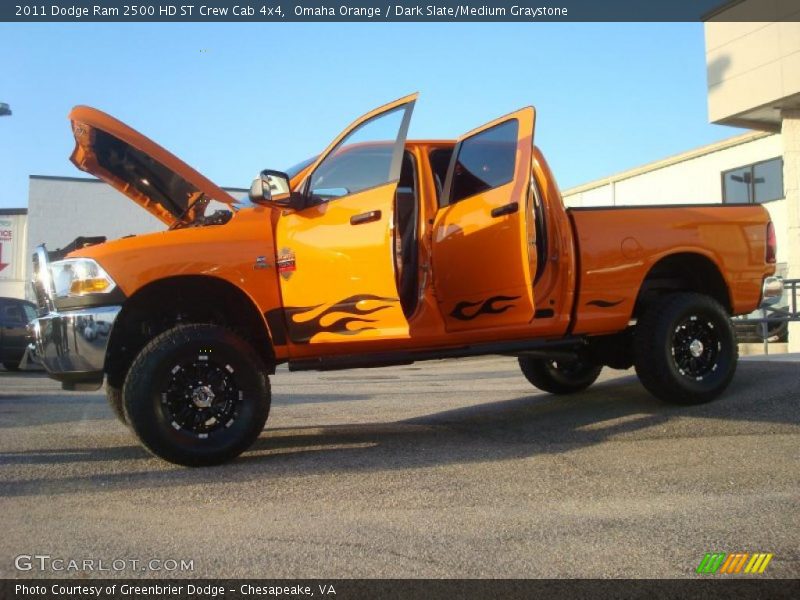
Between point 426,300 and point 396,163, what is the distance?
0.98 metres

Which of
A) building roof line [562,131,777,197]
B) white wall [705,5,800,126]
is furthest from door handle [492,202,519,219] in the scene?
building roof line [562,131,777,197]

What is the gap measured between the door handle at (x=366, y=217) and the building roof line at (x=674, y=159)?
1867cm

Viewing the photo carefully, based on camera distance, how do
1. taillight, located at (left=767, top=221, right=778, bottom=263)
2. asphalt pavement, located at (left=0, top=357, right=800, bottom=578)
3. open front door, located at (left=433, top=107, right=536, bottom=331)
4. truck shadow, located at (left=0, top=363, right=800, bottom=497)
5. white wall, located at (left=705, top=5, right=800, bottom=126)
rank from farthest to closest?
white wall, located at (left=705, top=5, right=800, bottom=126) → taillight, located at (left=767, top=221, right=778, bottom=263) → open front door, located at (left=433, top=107, right=536, bottom=331) → truck shadow, located at (left=0, top=363, right=800, bottom=497) → asphalt pavement, located at (left=0, top=357, right=800, bottom=578)

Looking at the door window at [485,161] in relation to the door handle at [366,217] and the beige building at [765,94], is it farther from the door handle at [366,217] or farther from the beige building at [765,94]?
the beige building at [765,94]

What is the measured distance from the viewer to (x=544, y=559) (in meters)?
3.04

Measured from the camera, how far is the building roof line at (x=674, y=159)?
23.6 metres

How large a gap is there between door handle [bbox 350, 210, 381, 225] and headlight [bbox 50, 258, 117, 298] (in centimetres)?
155

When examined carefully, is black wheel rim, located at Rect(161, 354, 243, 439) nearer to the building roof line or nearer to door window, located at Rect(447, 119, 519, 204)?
door window, located at Rect(447, 119, 519, 204)

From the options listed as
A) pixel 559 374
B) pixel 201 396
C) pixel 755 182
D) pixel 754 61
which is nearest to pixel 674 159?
pixel 755 182

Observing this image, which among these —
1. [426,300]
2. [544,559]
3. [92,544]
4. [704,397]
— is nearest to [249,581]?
[92,544]

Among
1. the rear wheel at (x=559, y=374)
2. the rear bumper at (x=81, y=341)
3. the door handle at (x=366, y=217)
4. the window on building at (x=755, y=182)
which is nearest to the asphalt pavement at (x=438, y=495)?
the rear bumper at (x=81, y=341)

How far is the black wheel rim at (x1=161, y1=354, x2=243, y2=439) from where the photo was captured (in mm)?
4730

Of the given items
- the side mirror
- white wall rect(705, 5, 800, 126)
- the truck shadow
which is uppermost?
white wall rect(705, 5, 800, 126)

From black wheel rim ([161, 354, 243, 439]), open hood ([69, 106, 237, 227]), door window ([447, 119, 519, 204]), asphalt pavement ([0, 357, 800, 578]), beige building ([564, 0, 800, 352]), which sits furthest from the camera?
beige building ([564, 0, 800, 352])
